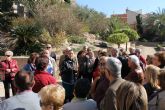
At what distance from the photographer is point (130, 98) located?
5121 mm

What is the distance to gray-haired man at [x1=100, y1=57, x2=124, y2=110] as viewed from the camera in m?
5.26

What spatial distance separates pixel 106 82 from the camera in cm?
691

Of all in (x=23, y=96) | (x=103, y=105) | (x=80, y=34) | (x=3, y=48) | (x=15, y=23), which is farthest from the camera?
(x=80, y=34)

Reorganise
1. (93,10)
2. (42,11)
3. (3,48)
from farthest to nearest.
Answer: (93,10)
(42,11)
(3,48)

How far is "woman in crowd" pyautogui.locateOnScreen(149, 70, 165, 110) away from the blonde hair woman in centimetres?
42

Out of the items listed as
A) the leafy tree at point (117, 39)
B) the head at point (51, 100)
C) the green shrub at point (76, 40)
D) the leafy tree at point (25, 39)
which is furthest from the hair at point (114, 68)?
the leafy tree at point (117, 39)

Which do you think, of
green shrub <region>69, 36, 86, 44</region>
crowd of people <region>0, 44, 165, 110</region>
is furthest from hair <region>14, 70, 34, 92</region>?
green shrub <region>69, 36, 86, 44</region>

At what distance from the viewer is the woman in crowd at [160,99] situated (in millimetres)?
5589

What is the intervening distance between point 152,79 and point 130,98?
140 centimetres

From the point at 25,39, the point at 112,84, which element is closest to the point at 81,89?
the point at 112,84

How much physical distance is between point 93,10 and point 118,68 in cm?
3798

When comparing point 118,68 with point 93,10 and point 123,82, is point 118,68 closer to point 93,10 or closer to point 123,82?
point 123,82

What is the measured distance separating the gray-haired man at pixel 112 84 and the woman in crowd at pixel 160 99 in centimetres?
59

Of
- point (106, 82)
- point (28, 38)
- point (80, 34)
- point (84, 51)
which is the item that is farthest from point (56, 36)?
point (106, 82)
